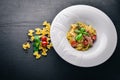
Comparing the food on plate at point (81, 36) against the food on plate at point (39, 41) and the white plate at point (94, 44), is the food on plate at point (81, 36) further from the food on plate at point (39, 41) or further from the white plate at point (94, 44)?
the food on plate at point (39, 41)

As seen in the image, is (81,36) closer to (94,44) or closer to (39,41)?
(94,44)

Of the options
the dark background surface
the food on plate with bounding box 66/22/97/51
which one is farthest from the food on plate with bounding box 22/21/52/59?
the food on plate with bounding box 66/22/97/51

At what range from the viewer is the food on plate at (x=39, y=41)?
148 centimetres

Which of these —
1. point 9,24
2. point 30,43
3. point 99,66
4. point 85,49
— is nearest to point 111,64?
point 99,66

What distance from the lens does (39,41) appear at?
1.48 metres

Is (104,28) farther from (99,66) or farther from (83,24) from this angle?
(99,66)

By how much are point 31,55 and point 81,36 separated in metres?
0.29

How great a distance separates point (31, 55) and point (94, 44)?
1.15ft

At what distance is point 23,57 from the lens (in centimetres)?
147

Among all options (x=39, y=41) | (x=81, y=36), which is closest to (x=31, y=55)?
(x=39, y=41)

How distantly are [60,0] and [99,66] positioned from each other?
1.47 feet

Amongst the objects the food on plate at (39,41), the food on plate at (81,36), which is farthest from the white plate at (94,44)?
the food on plate at (39,41)

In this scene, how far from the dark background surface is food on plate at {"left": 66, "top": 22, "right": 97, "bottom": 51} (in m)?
0.13

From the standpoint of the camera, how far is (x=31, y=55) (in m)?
1.48
